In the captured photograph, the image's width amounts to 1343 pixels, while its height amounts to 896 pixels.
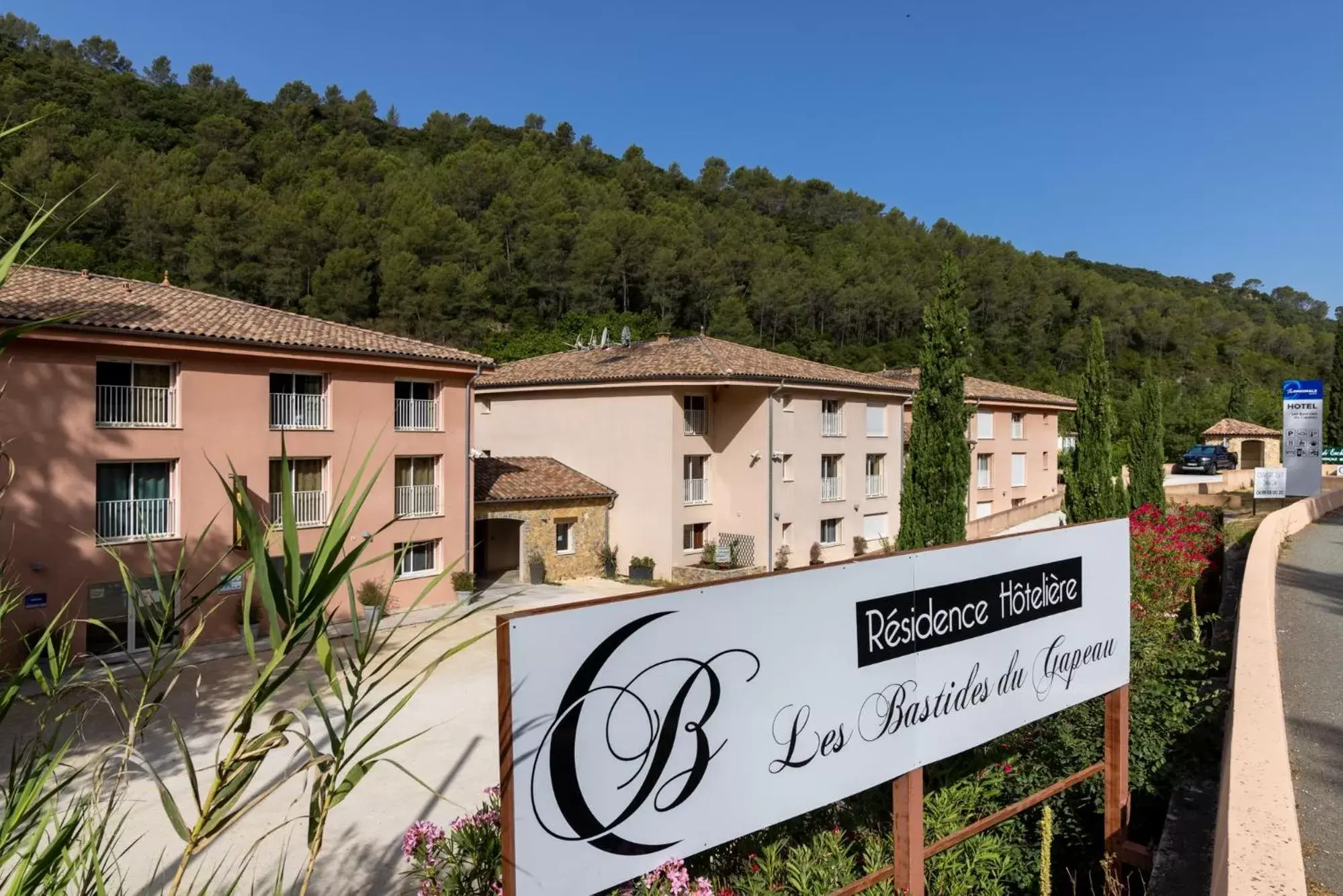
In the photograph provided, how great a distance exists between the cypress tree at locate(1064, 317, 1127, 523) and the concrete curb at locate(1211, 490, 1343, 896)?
11762 mm

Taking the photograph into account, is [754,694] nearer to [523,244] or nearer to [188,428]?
[188,428]

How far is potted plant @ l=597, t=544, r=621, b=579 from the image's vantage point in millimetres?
25578

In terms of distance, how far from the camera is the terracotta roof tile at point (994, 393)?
117ft

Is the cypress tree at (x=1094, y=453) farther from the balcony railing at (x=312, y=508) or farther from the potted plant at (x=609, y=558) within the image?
the balcony railing at (x=312, y=508)

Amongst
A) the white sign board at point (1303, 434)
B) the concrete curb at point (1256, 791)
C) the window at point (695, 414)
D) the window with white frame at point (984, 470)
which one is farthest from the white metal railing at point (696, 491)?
the concrete curb at point (1256, 791)

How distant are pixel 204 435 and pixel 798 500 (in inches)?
678

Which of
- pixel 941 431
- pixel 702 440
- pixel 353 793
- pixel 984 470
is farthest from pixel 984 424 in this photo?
pixel 353 793

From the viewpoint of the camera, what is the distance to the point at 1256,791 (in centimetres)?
418

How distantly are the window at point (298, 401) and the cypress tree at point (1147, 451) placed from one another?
21018mm

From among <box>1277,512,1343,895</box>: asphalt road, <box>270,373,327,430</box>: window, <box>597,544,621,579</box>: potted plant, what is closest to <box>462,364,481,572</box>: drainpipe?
<box>270,373,327,430</box>: window

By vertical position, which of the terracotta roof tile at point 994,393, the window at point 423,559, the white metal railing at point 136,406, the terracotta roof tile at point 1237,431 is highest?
the terracotta roof tile at point 994,393

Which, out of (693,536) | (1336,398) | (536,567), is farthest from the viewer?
(1336,398)

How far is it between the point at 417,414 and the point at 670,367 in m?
8.00

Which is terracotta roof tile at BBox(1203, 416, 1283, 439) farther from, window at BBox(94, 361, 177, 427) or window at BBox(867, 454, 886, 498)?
window at BBox(94, 361, 177, 427)
